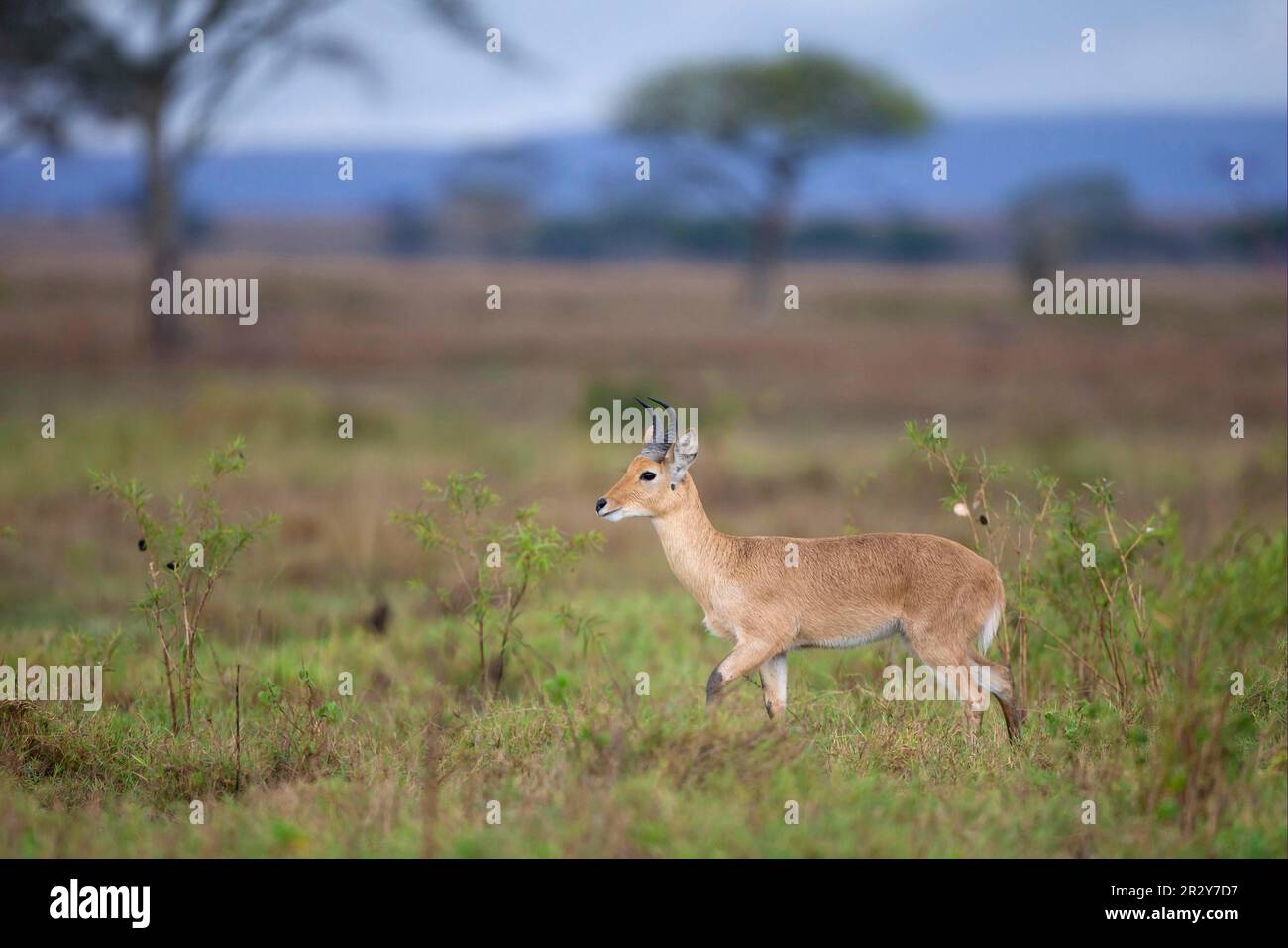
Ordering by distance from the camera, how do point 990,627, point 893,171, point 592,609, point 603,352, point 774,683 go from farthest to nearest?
point 893,171, point 603,352, point 592,609, point 774,683, point 990,627

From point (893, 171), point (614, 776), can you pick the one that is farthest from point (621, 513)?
point (893, 171)

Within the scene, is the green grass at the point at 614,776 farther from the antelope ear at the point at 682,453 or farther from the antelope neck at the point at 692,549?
the antelope ear at the point at 682,453

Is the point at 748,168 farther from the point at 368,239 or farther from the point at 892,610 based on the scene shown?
the point at 368,239

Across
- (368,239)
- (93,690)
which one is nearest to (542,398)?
(93,690)

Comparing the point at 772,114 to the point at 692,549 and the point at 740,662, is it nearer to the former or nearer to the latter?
the point at 692,549

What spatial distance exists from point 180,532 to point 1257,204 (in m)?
40.6

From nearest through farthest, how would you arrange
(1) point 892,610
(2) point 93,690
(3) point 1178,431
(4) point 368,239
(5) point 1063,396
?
(1) point 892,610 < (2) point 93,690 < (3) point 1178,431 < (5) point 1063,396 < (4) point 368,239

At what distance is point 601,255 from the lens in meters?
62.0

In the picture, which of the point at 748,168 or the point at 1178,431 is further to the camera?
the point at 748,168

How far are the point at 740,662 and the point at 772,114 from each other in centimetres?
3288

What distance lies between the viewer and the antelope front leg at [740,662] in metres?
6.85

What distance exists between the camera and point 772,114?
125 feet

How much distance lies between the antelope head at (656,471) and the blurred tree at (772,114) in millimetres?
30262

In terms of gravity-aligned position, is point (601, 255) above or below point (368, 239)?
below
